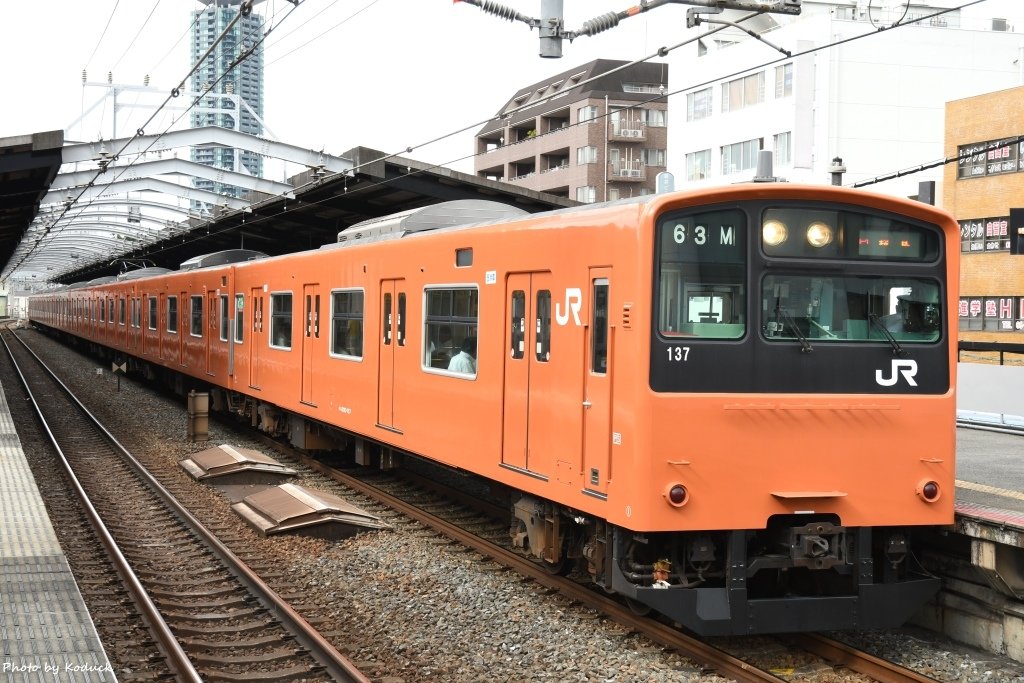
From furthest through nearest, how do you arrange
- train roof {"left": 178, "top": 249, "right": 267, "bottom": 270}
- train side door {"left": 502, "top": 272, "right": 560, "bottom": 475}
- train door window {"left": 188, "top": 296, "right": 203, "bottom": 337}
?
train roof {"left": 178, "top": 249, "right": 267, "bottom": 270}, train door window {"left": 188, "top": 296, "right": 203, "bottom": 337}, train side door {"left": 502, "top": 272, "right": 560, "bottom": 475}

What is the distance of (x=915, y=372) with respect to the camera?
6703 millimetres

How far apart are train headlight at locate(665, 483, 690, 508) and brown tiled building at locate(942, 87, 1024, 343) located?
88.7ft

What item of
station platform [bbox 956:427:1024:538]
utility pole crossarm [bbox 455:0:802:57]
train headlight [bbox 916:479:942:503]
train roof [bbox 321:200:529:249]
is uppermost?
utility pole crossarm [bbox 455:0:802:57]

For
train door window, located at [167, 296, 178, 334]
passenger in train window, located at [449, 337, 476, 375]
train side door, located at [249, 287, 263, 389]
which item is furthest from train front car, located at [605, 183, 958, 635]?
train door window, located at [167, 296, 178, 334]

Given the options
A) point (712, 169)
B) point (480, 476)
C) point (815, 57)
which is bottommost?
point (480, 476)

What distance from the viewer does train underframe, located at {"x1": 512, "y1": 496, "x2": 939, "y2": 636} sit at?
630 cm

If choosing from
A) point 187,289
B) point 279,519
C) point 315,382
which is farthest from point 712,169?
point 279,519

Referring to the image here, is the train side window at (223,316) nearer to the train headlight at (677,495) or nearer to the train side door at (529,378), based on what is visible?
the train side door at (529,378)

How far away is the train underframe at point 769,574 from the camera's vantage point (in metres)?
6.30

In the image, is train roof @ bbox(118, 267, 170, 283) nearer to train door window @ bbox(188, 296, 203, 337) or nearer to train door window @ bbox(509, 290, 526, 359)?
train door window @ bbox(188, 296, 203, 337)

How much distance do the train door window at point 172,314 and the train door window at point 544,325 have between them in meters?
16.3

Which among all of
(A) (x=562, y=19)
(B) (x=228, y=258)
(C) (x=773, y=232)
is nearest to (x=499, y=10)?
(A) (x=562, y=19)

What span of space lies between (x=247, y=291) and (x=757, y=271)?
11898 millimetres

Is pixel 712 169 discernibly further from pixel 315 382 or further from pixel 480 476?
pixel 480 476
